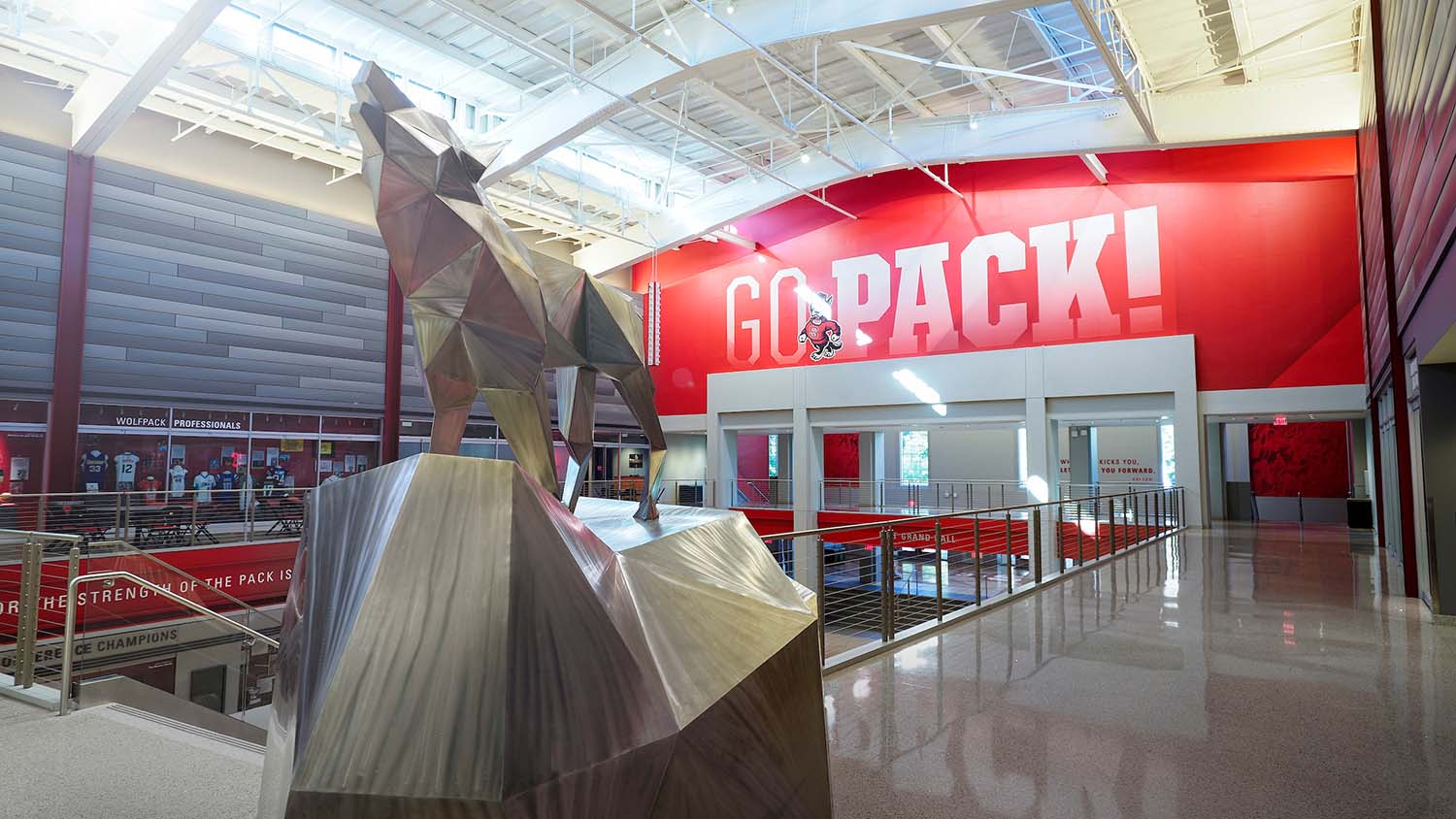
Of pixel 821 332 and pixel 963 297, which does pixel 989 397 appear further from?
pixel 821 332

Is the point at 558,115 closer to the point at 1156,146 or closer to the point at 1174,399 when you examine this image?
the point at 1156,146

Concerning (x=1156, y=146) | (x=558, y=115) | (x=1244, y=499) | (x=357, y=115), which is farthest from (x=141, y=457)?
(x=1244, y=499)

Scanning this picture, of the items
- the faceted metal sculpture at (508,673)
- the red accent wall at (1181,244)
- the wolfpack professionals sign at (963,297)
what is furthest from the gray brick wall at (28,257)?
the red accent wall at (1181,244)

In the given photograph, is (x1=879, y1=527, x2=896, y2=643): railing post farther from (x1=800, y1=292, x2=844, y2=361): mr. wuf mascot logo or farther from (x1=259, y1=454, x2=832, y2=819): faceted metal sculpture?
(x1=800, y1=292, x2=844, y2=361): mr. wuf mascot logo

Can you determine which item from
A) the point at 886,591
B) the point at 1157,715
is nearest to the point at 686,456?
the point at 886,591

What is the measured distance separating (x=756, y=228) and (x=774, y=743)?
58.5 feet

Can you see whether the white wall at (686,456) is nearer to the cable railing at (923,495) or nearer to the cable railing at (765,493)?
the cable railing at (765,493)

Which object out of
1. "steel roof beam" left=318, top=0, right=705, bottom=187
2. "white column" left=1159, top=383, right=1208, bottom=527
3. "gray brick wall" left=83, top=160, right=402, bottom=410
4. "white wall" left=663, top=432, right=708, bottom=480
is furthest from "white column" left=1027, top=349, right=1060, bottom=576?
"gray brick wall" left=83, top=160, right=402, bottom=410

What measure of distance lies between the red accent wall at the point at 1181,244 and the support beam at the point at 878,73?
250 cm

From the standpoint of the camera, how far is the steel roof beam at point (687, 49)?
9.40 m

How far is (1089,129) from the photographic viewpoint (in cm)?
1270

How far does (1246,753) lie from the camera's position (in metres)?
3.09

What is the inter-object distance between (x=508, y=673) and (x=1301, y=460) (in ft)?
72.4

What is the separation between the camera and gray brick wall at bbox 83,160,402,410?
38.8 ft
